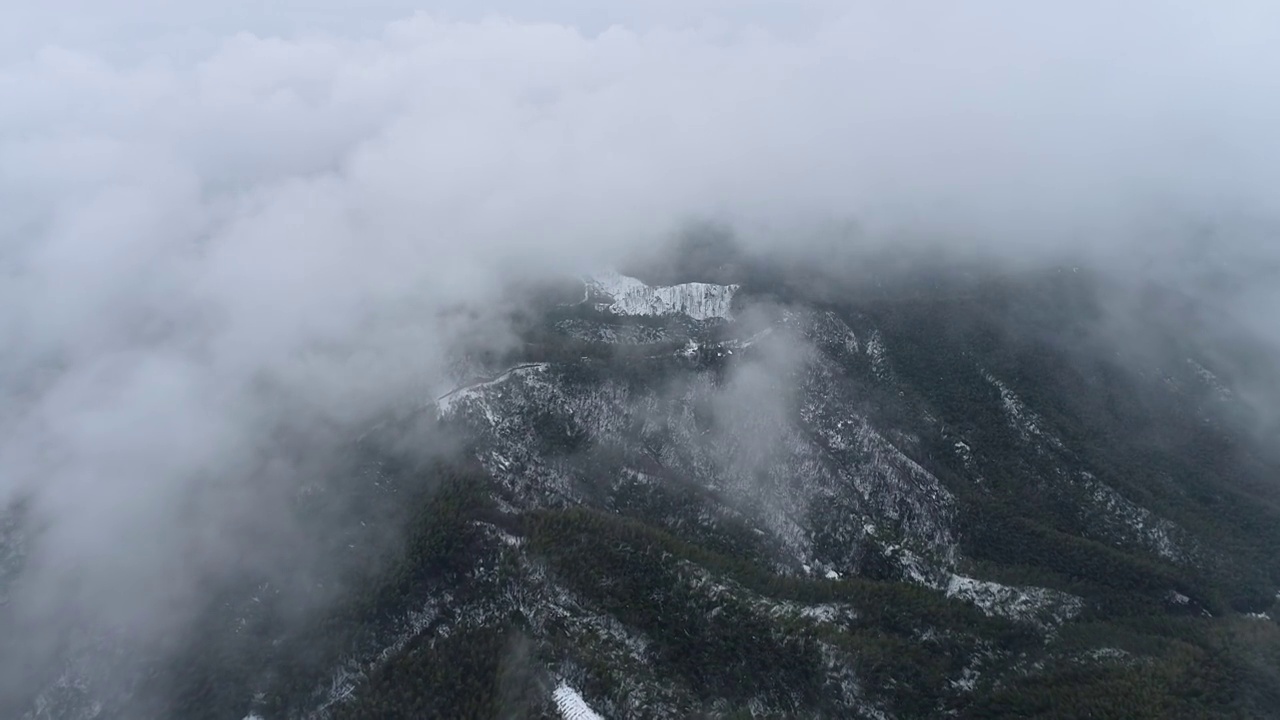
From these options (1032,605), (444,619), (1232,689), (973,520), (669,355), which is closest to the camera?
(1232,689)

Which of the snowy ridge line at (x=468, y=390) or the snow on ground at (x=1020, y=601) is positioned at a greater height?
the snowy ridge line at (x=468, y=390)

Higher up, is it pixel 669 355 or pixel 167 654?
pixel 669 355

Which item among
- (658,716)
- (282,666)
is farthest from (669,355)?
(282,666)

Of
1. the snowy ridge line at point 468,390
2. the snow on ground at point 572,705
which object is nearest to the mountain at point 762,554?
the snow on ground at point 572,705

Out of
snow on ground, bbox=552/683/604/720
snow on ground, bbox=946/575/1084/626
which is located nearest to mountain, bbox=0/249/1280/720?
snow on ground, bbox=552/683/604/720

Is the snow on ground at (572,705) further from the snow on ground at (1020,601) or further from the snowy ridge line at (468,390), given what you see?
the snow on ground at (1020,601)

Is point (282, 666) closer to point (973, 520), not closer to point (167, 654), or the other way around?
point (167, 654)

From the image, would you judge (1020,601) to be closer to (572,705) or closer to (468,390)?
(572,705)
